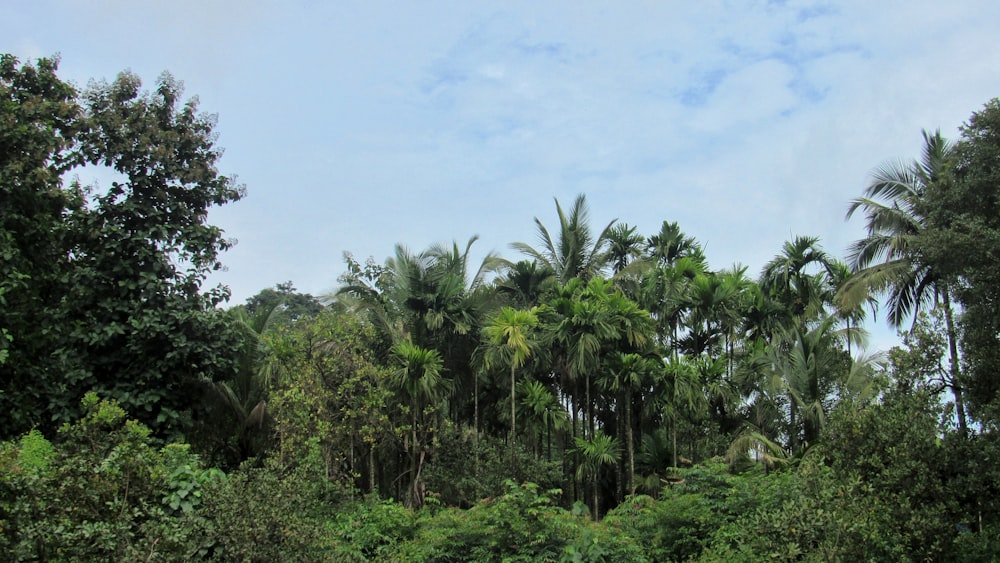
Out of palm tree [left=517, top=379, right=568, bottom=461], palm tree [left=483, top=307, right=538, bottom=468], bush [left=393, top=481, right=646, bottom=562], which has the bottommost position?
bush [left=393, top=481, right=646, bottom=562]

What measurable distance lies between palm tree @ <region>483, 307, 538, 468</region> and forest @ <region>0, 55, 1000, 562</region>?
10cm

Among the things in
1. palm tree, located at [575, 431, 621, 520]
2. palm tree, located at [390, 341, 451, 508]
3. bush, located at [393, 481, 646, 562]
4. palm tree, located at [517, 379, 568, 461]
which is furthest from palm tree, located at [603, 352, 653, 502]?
bush, located at [393, 481, 646, 562]

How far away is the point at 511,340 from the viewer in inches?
722

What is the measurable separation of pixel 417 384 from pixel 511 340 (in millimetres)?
2463

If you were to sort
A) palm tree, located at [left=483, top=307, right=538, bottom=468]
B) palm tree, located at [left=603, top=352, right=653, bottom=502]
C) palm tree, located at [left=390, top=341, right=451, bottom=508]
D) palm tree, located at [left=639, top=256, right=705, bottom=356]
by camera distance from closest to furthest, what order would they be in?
palm tree, located at [left=390, top=341, right=451, bottom=508] < palm tree, located at [left=483, top=307, right=538, bottom=468] < palm tree, located at [left=603, top=352, right=653, bottom=502] < palm tree, located at [left=639, top=256, right=705, bottom=356]

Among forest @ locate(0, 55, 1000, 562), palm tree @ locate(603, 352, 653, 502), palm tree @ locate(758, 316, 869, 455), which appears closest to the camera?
forest @ locate(0, 55, 1000, 562)

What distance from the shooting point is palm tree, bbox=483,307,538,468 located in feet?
60.5

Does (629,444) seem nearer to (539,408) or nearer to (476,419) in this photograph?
(539,408)

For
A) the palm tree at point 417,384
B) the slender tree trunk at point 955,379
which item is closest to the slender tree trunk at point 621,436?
the palm tree at point 417,384

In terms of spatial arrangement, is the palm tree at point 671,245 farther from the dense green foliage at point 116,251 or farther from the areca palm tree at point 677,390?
the dense green foliage at point 116,251

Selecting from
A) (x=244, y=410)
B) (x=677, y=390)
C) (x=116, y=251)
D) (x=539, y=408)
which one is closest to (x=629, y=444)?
(x=677, y=390)

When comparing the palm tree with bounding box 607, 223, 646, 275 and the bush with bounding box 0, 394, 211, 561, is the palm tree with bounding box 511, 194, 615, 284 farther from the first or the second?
the bush with bounding box 0, 394, 211, 561

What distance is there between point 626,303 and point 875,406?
993cm

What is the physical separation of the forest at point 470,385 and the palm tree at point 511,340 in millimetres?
99
